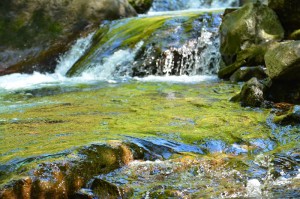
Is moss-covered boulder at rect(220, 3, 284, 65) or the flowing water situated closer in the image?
→ the flowing water

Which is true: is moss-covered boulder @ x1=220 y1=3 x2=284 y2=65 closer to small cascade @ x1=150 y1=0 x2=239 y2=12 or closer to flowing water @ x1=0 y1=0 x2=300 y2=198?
flowing water @ x1=0 y1=0 x2=300 y2=198

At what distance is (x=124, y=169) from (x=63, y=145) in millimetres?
638

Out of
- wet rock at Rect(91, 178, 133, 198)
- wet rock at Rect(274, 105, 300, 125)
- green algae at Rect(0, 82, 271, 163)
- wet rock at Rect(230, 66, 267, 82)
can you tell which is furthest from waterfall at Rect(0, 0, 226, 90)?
wet rock at Rect(91, 178, 133, 198)

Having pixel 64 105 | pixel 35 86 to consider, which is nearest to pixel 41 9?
pixel 35 86

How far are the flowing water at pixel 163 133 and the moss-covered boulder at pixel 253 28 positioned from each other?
1002mm

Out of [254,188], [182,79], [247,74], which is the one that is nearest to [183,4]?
[182,79]

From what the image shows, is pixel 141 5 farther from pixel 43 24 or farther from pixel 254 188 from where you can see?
pixel 254 188

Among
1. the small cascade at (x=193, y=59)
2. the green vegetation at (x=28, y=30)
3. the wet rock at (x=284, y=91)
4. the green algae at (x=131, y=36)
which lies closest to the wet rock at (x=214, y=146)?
the wet rock at (x=284, y=91)

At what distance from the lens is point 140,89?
8898 millimetres

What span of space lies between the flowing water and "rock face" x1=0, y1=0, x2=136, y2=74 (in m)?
4.36

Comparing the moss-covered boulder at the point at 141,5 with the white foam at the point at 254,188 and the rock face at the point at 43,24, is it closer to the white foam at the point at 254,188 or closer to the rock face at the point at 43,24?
the rock face at the point at 43,24

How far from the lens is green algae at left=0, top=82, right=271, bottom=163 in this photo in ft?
14.4

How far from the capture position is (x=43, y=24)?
52.2ft

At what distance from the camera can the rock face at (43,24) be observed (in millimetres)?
15297
